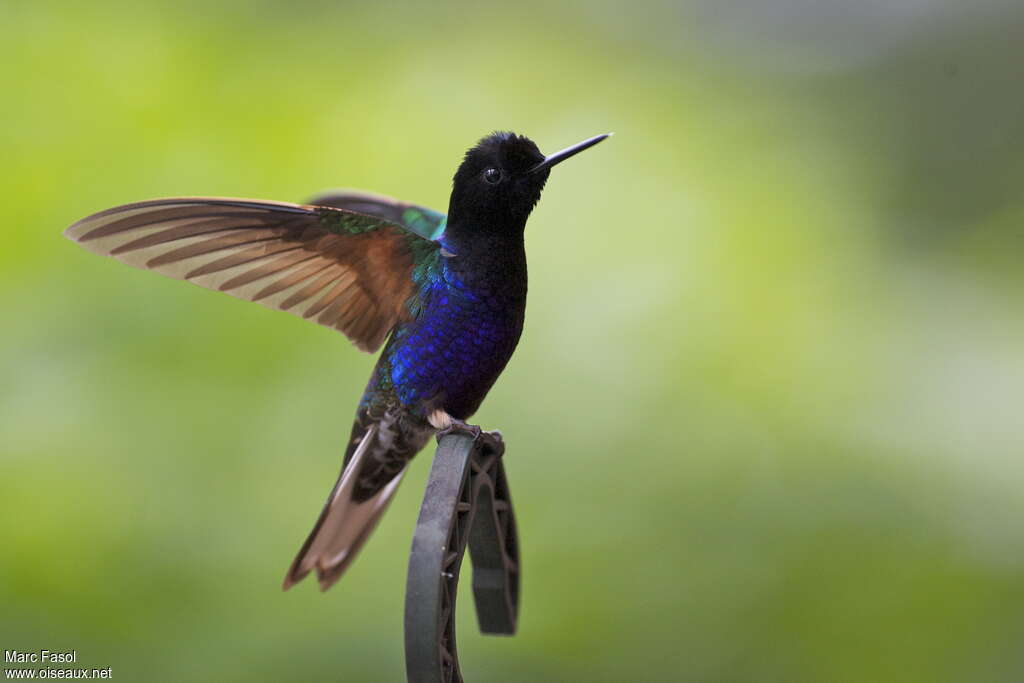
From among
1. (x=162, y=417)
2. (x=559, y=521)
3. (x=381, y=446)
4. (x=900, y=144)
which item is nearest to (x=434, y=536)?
(x=381, y=446)

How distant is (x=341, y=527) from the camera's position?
62.4 inches

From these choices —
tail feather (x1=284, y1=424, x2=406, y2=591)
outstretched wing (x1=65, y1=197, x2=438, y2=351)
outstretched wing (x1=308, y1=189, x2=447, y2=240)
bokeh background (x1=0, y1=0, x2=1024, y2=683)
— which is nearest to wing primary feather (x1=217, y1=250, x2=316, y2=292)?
outstretched wing (x1=65, y1=197, x2=438, y2=351)

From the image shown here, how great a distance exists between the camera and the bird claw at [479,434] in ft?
4.01

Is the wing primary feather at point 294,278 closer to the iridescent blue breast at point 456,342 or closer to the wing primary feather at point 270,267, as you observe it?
the wing primary feather at point 270,267

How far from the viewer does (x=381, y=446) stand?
1502mm

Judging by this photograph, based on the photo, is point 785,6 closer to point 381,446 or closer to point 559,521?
point 559,521

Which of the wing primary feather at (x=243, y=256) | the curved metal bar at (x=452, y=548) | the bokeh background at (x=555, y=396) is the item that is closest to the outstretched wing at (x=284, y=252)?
the wing primary feather at (x=243, y=256)

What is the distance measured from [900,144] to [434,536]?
2.62 m

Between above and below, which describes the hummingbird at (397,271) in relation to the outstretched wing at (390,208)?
below

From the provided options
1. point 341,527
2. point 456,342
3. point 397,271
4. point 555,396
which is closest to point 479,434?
point 456,342

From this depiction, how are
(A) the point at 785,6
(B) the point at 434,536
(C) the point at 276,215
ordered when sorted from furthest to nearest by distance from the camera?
(A) the point at 785,6
(C) the point at 276,215
(B) the point at 434,536

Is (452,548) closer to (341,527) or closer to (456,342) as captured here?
(456,342)

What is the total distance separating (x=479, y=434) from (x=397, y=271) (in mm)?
338

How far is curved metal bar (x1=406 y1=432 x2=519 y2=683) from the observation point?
1011 millimetres
